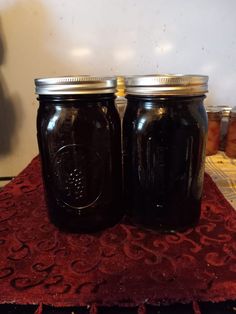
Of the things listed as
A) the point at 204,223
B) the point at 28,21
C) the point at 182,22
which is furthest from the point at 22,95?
the point at 204,223

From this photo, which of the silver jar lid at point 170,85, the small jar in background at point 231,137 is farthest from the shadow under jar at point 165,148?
the small jar in background at point 231,137

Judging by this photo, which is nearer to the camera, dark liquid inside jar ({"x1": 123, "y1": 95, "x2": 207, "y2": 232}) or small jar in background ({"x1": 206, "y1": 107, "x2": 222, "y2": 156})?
dark liquid inside jar ({"x1": 123, "y1": 95, "x2": 207, "y2": 232})

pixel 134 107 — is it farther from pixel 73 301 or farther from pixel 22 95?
pixel 22 95

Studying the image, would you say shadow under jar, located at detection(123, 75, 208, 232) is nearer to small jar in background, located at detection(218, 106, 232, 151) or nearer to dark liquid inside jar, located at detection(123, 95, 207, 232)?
dark liquid inside jar, located at detection(123, 95, 207, 232)

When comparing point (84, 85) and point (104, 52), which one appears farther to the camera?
point (104, 52)

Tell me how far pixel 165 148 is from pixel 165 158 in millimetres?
13

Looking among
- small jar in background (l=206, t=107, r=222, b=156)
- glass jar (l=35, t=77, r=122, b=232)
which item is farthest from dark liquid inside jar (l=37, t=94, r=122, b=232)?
small jar in background (l=206, t=107, r=222, b=156)

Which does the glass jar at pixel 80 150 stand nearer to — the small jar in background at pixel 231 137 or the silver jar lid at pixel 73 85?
the silver jar lid at pixel 73 85

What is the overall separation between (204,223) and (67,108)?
25 cm

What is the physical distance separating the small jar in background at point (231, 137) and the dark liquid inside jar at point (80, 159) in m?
0.44

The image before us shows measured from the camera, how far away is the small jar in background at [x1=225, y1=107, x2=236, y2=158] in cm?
71

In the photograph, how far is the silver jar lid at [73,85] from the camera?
32 cm

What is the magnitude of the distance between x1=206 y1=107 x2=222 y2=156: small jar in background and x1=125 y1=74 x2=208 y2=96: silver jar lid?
41cm

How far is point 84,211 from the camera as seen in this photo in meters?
0.37
